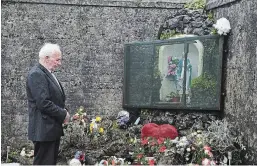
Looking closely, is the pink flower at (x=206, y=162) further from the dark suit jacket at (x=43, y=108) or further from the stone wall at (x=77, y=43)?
the stone wall at (x=77, y=43)

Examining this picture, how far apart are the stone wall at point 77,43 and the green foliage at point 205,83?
1.36 m

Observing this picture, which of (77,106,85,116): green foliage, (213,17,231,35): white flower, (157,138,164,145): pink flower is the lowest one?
(157,138,164,145): pink flower

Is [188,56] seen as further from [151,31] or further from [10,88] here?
[10,88]

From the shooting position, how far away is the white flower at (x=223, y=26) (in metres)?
6.41

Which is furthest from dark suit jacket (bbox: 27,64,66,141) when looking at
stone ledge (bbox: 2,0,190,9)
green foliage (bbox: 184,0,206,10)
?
green foliage (bbox: 184,0,206,10)

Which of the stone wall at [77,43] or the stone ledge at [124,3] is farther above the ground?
the stone ledge at [124,3]

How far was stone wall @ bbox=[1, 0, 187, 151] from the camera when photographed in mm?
7656

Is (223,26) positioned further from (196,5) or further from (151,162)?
(151,162)

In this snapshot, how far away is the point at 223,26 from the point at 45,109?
116 inches

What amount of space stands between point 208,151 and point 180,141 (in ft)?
1.35

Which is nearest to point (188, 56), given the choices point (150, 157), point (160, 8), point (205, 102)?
point (205, 102)

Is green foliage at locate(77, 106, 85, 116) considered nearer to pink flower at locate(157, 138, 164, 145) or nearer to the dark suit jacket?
pink flower at locate(157, 138, 164, 145)

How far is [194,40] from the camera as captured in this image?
6.79 meters

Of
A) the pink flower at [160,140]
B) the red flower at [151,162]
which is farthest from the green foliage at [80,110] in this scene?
the red flower at [151,162]
